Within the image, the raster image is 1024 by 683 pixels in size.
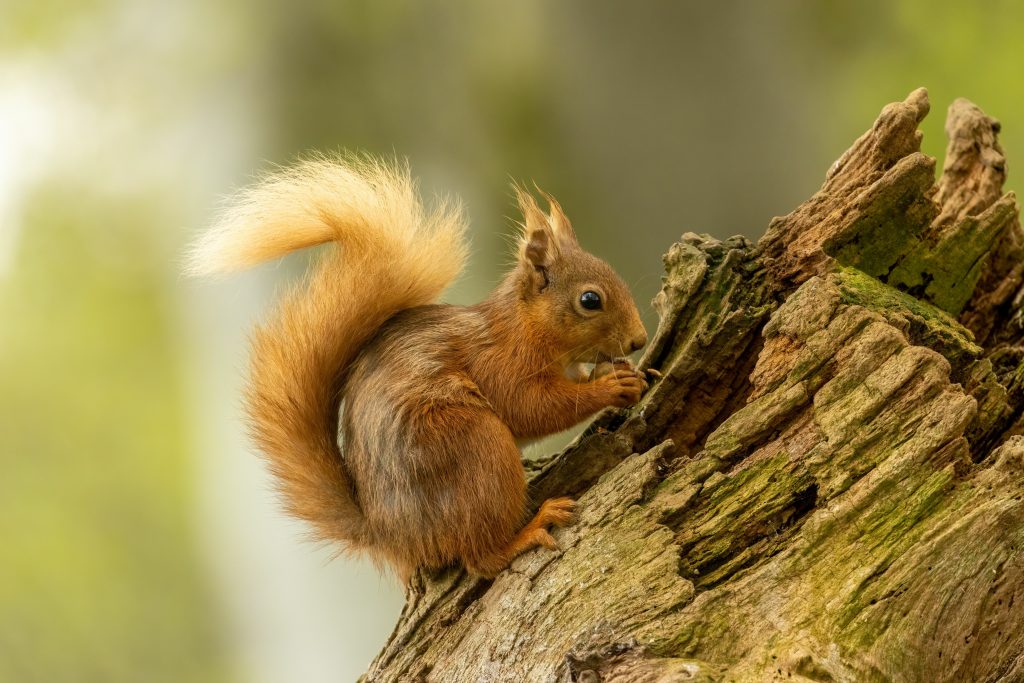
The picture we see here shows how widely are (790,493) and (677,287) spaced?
52 centimetres

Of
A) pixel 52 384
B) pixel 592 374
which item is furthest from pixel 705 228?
pixel 52 384

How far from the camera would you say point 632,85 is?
2.87 metres

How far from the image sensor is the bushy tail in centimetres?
181

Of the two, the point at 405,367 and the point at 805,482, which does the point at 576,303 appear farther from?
the point at 805,482

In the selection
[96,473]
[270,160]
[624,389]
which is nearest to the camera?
[624,389]

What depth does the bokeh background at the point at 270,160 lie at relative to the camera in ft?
9.39

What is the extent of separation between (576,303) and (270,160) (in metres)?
1.48

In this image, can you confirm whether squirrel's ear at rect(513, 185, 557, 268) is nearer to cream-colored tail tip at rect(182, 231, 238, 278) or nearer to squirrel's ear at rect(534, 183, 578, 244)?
squirrel's ear at rect(534, 183, 578, 244)

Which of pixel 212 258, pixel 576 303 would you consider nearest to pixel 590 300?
pixel 576 303

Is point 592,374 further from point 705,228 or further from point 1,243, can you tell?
point 1,243

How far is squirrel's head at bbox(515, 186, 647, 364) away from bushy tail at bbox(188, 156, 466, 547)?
0.24 m

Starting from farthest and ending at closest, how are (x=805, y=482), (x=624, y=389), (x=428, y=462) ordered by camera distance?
(x=624, y=389) < (x=428, y=462) < (x=805, y=482)

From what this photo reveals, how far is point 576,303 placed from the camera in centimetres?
194

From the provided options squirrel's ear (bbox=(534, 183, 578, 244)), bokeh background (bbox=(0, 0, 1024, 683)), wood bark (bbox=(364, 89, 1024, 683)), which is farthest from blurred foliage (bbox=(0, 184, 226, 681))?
wood bark (bbox=(364, 89, 1024, 683))
